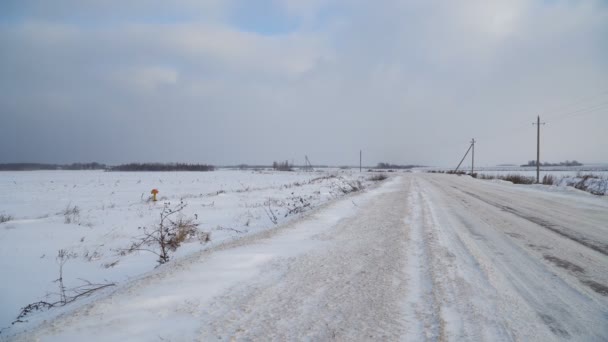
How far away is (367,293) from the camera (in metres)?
2.73

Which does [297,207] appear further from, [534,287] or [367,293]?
[534,287]

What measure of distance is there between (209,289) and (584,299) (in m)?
3.39

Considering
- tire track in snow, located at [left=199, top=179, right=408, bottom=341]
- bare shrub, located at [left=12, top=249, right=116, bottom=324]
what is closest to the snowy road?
tire track in snow, located at [left=199, top=179, right=408, bottom=341]

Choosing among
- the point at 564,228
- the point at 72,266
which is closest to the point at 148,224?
the point at 72,266

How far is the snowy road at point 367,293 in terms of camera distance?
6.97ft

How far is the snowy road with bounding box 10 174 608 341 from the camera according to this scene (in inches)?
83.7

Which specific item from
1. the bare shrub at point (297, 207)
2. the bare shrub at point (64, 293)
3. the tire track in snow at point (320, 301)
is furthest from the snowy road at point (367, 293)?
the bare shrub at point (297, 207)

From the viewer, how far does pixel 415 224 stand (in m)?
6.16

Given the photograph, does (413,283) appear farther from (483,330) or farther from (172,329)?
(172,329)

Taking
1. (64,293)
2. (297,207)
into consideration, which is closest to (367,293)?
(64,293)

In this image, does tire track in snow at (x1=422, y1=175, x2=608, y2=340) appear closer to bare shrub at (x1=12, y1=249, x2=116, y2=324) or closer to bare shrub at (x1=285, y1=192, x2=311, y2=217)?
bare shrub at (x1=12, y1=249, x2=116, y2=324)

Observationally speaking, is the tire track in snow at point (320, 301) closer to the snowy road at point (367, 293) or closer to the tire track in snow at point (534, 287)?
the snowy road at point (367, 293)

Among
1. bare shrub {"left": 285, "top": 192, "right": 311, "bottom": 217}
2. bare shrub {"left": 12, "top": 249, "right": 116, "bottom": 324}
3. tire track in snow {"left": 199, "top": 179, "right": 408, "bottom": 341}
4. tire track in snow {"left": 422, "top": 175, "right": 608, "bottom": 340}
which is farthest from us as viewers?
bare shrub {"left": 285, "top": 192, "right": 311, "bottom": 217}

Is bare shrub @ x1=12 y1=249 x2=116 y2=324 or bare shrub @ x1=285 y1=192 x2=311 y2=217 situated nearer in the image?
bare shrub @ x1=12 y1=249 x2=116 y2=324
